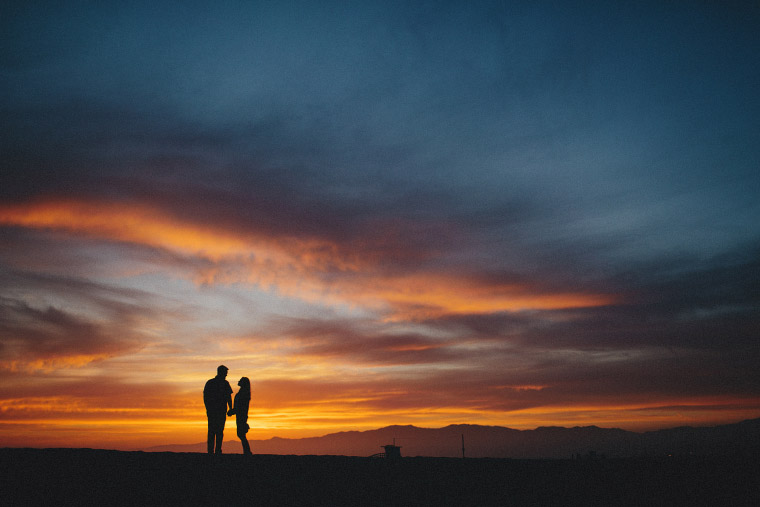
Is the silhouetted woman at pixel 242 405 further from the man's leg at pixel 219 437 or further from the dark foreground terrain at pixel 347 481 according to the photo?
the dark foreground terrain at pixel 347 481

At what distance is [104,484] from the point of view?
9.62 metres

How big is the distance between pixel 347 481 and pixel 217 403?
4.65 m

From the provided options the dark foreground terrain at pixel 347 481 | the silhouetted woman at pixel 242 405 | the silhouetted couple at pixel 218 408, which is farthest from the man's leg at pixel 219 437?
the dark foreground terrain at pixel 347 481

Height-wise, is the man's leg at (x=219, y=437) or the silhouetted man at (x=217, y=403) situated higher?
the silhouetted man at (x=217, y=403)

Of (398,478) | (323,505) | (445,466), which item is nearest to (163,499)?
(323,505)

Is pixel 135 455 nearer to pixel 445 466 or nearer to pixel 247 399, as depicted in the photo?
pixel 247 399

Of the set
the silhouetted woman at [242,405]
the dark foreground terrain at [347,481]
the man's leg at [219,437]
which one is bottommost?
the dark foreground terrain at [347,481]

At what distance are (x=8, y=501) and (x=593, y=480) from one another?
13376 millimetres

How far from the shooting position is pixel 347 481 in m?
11.8

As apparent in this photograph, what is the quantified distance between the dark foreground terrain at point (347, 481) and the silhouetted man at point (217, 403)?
1822 millimetres

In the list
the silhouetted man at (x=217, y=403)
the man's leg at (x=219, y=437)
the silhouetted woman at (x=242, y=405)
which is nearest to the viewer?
the silhouetted man at (x=217, y=403)

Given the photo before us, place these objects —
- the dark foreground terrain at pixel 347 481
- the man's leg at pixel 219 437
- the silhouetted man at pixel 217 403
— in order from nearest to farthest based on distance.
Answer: the dark foreground terrain at pixel 347 481
the silhouetted man at pixel 217 403
the man's leg at pixel 219 437

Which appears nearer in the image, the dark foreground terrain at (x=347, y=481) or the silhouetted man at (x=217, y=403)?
the dark foreground terrain at (x=347, y=481)

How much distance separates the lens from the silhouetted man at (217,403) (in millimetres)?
14273
